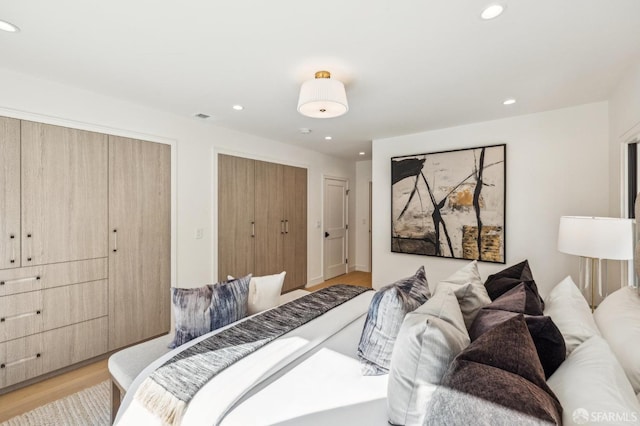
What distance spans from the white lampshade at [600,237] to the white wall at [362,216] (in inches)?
164

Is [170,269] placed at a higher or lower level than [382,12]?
lower

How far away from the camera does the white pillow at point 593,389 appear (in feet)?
2.25

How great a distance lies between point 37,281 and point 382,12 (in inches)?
129

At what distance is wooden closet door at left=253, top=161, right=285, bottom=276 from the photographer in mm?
4223

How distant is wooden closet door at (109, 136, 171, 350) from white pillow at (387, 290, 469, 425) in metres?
2.90

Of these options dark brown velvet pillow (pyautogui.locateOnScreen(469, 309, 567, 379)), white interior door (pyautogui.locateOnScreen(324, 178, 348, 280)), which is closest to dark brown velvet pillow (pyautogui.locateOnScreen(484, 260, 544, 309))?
dark brown velvet pillow (pyautogui.locateOnScreen(469, 309, 567, 379))

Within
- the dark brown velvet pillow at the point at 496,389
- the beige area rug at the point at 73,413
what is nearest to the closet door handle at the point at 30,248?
the beige area rug at the point at 73,413

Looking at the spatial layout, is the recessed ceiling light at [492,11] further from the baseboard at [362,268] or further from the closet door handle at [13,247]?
the baseboard at [362,268]

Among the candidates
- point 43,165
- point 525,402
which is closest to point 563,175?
point 525,402

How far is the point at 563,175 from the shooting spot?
3070 millimetres

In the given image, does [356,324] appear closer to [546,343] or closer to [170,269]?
[546,343]

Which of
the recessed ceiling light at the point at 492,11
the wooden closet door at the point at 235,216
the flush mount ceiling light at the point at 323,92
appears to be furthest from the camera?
the wooden closet door at the point at 235,216

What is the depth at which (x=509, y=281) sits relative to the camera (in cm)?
176

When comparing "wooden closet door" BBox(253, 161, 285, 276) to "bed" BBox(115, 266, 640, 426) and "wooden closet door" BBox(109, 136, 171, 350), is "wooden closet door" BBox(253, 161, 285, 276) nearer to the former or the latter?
"wooden closet door" BBox(109, 136, 171, 350)
